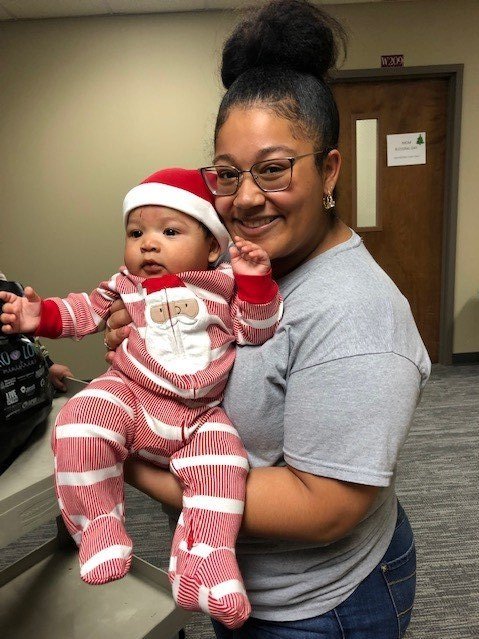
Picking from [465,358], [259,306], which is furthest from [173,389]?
[465,358]

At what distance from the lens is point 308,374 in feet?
2.42

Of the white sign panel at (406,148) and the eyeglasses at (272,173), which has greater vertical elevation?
the white sign panel at (406,148)

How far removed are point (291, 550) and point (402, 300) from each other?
17.7 inches

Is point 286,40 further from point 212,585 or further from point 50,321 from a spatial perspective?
point 212,585

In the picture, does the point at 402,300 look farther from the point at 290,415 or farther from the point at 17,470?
the point at 17,470

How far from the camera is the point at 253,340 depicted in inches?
34.6

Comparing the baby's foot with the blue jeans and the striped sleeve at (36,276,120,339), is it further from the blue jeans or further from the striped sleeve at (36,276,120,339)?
the striped sleeve at (36,276,120,339)

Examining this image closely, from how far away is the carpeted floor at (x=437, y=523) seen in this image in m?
1.86

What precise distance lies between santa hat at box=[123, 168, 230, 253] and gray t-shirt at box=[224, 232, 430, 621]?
23cm

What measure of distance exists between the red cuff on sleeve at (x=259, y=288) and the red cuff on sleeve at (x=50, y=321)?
0.42 m

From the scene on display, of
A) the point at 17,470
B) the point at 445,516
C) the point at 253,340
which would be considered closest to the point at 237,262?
the point at 253,340

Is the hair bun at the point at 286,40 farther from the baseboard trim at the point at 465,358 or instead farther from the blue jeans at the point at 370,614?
the baseboard trim at the point at 465,358

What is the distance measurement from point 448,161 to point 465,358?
1.64 m

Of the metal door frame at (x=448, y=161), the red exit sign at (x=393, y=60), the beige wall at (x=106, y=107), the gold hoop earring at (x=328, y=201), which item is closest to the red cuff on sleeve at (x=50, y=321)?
the gold hoop earring at (x=328, y=201)
